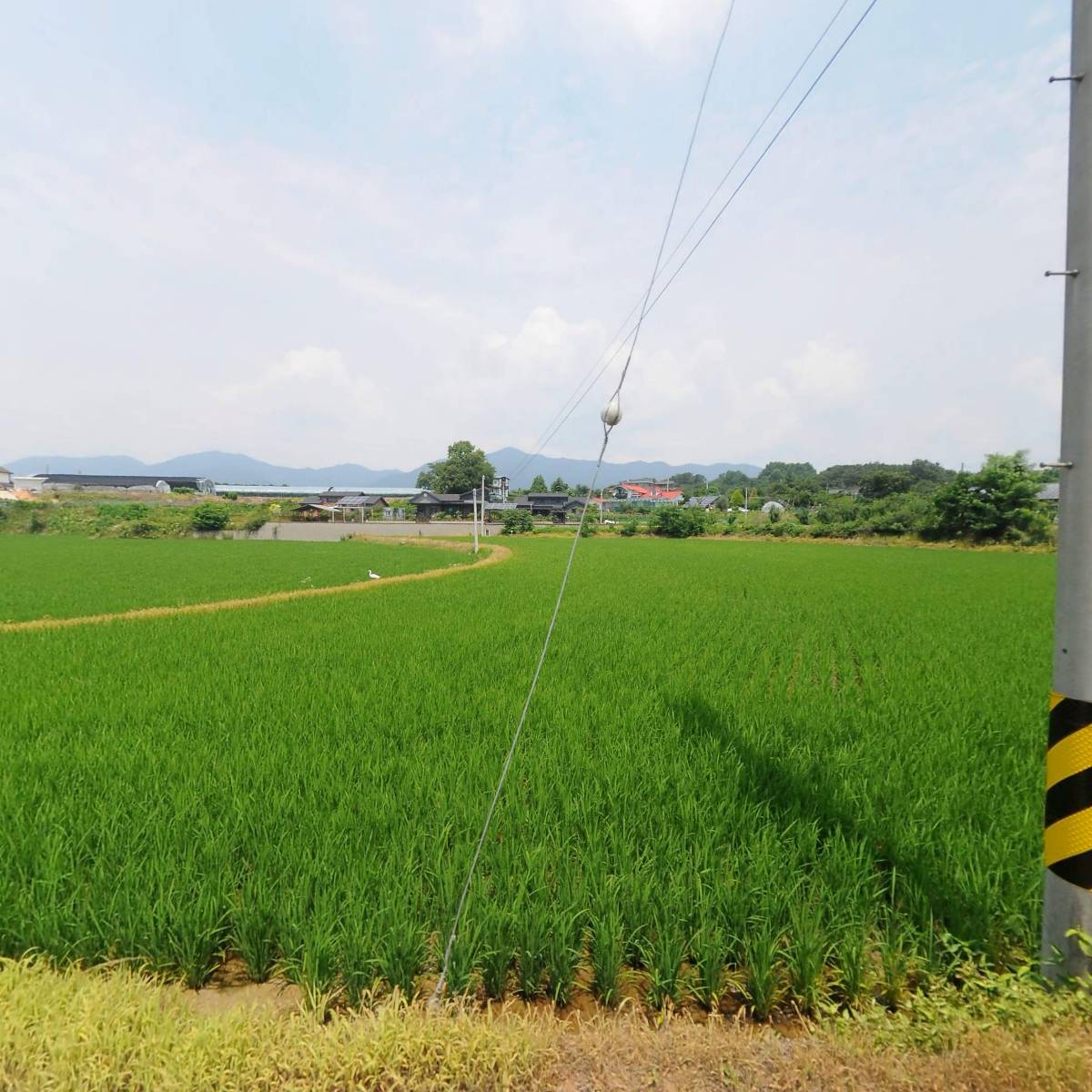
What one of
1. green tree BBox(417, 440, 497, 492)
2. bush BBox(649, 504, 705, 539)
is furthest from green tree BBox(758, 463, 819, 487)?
bush BBox(649, 504, 705, 539)

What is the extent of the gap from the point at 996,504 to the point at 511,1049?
35.4 metres

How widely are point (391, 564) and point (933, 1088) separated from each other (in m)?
19.7

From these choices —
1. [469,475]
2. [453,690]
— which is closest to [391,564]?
[453,690]

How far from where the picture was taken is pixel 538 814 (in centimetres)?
276

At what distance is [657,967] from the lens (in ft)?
6.22

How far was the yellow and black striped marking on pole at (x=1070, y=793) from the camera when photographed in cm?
163

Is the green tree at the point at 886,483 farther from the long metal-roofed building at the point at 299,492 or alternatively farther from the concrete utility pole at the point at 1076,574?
the concrete utility pole at the point at 1076,574

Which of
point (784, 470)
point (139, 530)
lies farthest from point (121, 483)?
point (784, 470)

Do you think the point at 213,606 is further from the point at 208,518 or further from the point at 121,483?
the point at 121,483

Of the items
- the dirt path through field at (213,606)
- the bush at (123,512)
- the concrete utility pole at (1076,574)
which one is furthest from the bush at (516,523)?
the concrete utility pole at (1076,574)

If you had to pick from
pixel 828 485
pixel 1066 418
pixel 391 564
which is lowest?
pixel 391 564

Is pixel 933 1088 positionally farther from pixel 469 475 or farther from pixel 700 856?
pixel 469 475

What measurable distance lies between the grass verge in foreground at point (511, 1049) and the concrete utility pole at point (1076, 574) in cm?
27

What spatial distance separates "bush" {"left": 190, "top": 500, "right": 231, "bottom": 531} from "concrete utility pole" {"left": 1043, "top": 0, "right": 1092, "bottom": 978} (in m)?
40.9
